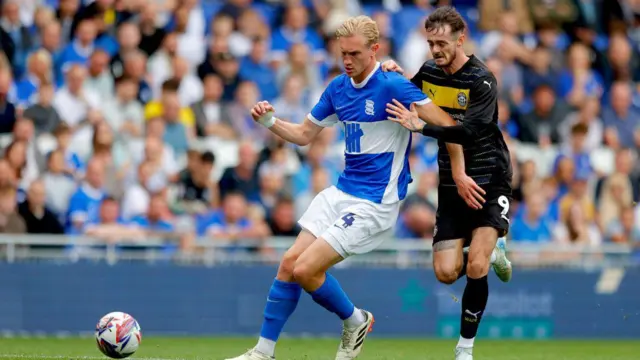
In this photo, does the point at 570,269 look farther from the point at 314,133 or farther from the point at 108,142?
the point at 314,133

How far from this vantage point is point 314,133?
36.6 ft

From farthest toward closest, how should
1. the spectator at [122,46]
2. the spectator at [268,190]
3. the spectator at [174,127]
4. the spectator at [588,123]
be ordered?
the spectator at [588,123] < the spectator at [122,46] < the spectator at [174,127] < the spectator at [268,190]

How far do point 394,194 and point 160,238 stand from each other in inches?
232

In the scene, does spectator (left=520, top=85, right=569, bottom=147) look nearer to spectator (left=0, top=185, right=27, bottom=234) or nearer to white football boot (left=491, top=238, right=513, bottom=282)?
white football boot (left=491, top=238, right=513, bottom=282)

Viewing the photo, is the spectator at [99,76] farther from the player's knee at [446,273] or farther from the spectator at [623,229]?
the player's knee at [446,273]

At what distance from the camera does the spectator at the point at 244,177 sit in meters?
17.0

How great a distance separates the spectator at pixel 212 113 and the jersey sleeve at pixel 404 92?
25.4 ft

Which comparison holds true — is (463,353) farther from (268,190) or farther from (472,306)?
(268,190)

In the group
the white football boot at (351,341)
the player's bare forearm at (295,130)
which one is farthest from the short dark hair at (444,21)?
the white football boot at (351,341)

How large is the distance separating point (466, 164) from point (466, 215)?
0.45 meters

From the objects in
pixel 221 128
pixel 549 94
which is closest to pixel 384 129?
pixel 221 128

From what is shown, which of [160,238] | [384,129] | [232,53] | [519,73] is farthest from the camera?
[519,73]

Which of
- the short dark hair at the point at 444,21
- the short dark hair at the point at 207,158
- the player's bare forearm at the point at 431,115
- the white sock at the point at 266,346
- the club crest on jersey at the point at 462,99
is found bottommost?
the white sock at the point at 266,346

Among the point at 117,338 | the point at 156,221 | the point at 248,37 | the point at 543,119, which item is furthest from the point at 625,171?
the point at 117,338
